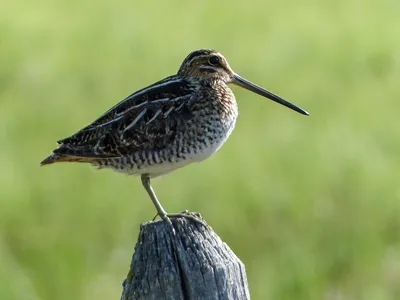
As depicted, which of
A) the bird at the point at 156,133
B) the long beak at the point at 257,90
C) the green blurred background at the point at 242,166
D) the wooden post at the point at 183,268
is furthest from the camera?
the green blurred background at the point at 242,166

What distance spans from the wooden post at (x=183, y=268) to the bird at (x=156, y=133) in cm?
131

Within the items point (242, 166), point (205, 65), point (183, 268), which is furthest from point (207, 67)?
point (242, 166)

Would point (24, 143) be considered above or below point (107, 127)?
above

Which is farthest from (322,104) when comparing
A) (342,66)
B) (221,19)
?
(221,19)

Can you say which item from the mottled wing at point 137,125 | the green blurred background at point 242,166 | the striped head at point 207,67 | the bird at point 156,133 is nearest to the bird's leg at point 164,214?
the bird at point 156,133

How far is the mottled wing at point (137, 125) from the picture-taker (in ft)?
13.4

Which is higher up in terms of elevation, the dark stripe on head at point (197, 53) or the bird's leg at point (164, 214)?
the dark stripe on head at point (197, 53)

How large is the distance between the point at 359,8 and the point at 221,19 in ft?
5.04

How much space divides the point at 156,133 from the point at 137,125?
0.08m

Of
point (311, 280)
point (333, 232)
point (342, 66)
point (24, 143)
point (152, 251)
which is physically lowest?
point (152, 251)

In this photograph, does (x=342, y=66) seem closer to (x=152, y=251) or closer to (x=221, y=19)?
(x=221, y=19)

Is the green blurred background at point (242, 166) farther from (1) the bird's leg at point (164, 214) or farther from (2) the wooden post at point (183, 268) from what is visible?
(2) the wooden post at point (183, 268)

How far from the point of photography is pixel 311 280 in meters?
5.43

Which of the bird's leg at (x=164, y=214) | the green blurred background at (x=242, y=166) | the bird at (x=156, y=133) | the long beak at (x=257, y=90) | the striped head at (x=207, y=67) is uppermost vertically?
the green blurred background at (x=242, y=166)
